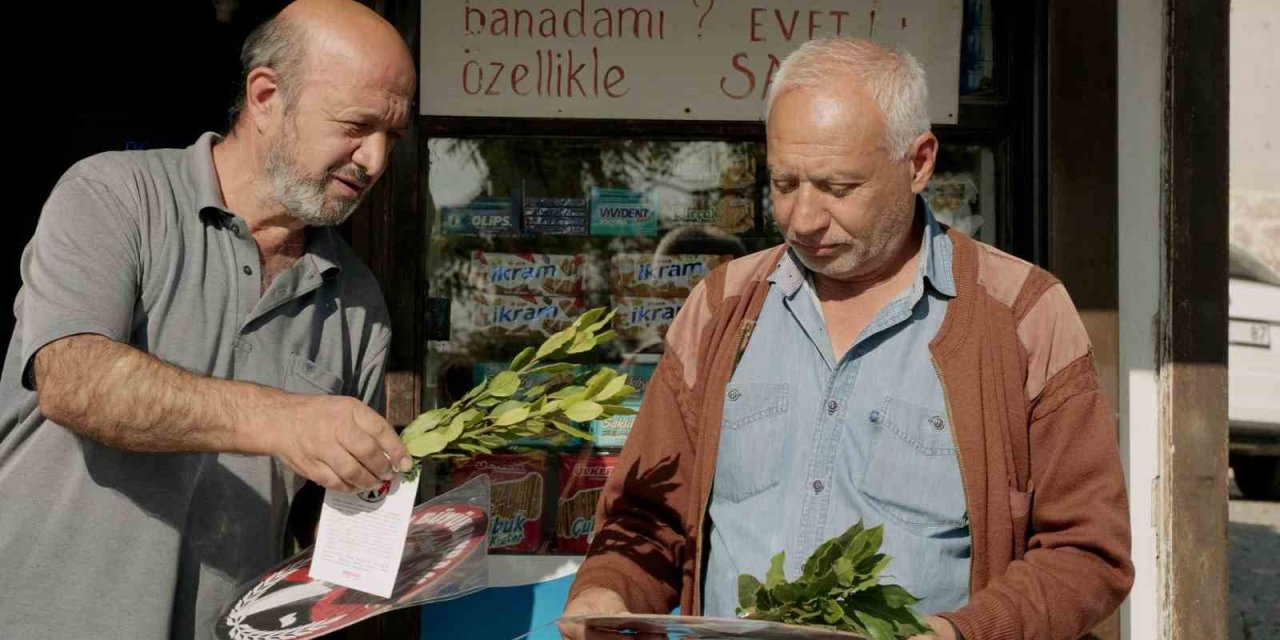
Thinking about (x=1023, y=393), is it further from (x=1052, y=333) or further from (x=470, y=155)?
(x=470, y=155)

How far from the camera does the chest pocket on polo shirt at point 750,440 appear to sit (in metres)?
2.33

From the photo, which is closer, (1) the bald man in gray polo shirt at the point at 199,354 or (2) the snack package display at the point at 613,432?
(1) the bald man in gray polo shirt at the point at 199,354

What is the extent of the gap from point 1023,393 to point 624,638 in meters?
0.79

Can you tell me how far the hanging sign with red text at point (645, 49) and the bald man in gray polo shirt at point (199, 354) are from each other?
146cm

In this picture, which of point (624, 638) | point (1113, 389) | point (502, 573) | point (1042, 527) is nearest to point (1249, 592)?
point (1113, 389)

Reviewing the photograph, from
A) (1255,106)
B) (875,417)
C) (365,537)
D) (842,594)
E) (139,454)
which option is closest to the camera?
(842,594)

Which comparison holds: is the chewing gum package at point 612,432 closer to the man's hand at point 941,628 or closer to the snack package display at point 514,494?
the snack package display at point 514,494

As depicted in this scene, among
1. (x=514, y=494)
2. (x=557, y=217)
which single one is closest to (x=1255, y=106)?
(x=557, y=217)

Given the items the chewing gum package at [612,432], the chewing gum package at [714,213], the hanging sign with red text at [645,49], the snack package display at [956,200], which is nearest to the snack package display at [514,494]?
the chewing gum package at [612,432]

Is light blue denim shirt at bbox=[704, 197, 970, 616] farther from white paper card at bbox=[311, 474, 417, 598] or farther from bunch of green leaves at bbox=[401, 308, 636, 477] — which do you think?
white paper card at bbox=[311, 474, 417, 598]

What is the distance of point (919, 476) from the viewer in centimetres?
225

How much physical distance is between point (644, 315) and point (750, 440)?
→ 179cm

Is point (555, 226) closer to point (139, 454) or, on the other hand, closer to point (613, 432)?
point (613, 432)

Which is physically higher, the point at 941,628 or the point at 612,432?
the point at 612,432
